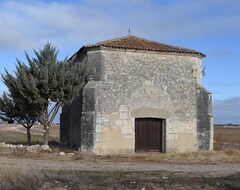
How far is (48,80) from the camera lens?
21844mm

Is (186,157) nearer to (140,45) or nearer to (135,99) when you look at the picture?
(135,99)

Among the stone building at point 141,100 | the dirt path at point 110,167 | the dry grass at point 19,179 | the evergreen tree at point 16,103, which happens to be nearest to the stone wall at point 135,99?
the stone building at point 141,100

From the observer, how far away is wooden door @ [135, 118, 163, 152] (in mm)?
23469

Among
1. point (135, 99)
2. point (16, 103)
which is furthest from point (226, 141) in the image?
point (16, 103)

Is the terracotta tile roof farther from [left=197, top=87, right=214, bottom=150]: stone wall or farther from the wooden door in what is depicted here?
the wooden door

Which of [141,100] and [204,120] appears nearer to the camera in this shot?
[141,100]

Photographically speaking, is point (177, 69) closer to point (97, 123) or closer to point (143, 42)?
point (143, 42)

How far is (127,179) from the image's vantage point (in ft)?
Result: 39.2

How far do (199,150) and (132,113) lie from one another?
15.1 ft

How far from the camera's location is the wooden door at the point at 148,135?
23469 millimetres

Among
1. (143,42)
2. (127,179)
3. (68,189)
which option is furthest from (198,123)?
(68,189)

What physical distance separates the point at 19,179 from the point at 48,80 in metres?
11.8

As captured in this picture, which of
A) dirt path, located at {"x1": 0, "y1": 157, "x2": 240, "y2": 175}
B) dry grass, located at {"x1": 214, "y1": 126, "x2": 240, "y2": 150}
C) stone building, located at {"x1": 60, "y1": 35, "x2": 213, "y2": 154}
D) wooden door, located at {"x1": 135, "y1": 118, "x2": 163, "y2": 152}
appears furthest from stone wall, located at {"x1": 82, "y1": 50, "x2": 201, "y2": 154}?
dirt path, located at {"x1": 0, "y1": 157, "x2": 240, "y2": 175}

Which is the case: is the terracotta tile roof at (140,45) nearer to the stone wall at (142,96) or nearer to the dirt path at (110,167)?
the stone wall at (142,96)
